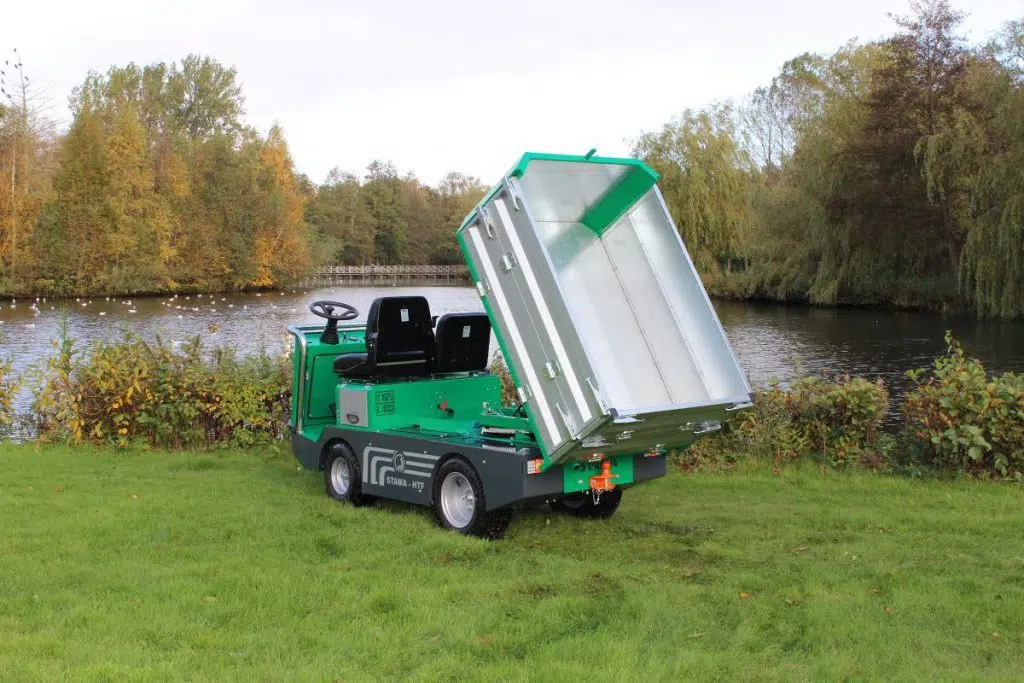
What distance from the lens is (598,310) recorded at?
728 cm

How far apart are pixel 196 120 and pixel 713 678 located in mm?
88030

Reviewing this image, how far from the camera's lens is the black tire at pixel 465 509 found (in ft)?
23.9

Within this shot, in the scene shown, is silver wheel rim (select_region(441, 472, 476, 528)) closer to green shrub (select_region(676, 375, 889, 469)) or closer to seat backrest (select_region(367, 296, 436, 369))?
seat backrest (select_region(367, 296, 436, 369))

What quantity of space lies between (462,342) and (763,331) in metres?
26.0

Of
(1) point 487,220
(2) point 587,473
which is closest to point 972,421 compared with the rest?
(2) point 587,473

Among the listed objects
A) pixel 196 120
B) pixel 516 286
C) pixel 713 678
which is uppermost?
pixel 196 120

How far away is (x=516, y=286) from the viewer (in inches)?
274

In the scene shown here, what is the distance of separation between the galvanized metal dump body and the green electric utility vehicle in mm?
11

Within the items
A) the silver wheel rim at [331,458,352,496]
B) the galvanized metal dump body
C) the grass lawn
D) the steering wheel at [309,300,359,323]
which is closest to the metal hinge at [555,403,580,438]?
the galvanized metal dump body

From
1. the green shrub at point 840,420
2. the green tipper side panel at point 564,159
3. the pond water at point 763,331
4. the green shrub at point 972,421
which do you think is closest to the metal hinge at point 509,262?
the green tipper side panel at point 564,159

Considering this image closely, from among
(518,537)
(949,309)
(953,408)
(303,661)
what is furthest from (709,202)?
(303,661)

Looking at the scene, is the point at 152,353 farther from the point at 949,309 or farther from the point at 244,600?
the point at 949,309

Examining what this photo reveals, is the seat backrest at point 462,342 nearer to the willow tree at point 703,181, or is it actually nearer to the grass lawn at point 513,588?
the grass lawn at point 513,588

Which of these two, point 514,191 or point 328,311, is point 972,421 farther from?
point 328,311
